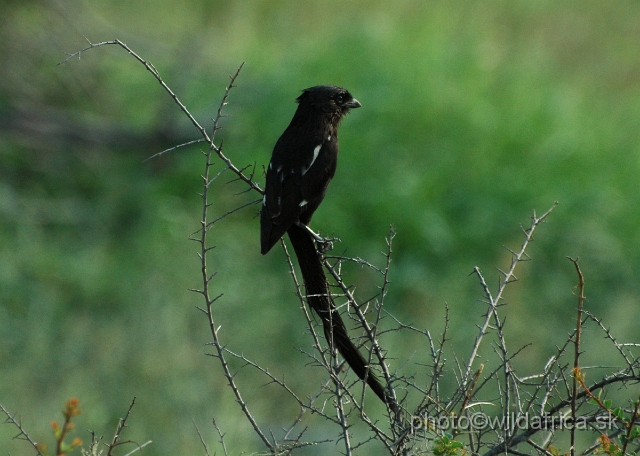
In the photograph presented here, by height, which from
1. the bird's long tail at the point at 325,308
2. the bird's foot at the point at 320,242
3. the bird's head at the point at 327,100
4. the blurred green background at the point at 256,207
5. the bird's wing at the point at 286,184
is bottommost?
the bird's long tail at the point at 325,308

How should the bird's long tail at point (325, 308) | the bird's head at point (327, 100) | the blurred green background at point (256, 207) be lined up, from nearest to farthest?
the bird's long tail at point (325, 308), the bird's head at point (327, 100), the blurred green background at point (256, 207)

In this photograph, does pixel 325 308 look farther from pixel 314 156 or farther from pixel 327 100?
pixel 327 100

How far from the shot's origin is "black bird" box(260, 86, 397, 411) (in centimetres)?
354

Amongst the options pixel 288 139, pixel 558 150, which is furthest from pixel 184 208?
pixel 288 139

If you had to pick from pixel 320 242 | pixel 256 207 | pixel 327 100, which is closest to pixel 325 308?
pixel 320 242

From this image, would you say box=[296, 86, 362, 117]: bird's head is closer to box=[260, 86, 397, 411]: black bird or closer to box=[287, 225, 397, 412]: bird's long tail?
box=[260, 86, 397, 411]: black bird

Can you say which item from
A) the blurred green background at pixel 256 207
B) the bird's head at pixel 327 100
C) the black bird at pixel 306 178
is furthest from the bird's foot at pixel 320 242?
the blurred green background at pixel 256 207

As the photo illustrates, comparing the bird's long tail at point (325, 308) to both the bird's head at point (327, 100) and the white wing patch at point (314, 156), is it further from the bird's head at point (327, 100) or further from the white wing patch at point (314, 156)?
the bird's head at point (327, 100)

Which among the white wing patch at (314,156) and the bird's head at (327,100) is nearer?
the white wing patch at (314,156)

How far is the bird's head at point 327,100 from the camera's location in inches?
167

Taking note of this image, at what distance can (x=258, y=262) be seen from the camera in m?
8.33

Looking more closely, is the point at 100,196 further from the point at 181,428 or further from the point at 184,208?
the point at 181,428

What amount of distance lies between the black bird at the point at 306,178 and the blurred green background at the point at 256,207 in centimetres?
→ 226

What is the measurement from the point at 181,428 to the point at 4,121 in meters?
4.83
